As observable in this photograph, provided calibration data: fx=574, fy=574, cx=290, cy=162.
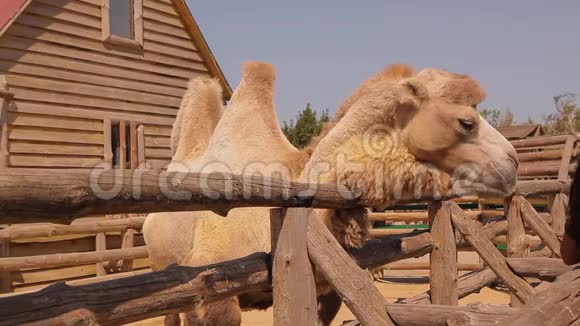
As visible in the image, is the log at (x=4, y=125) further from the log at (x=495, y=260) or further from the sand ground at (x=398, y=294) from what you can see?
the log at (x=495, y=260)

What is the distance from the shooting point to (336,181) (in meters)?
3.04

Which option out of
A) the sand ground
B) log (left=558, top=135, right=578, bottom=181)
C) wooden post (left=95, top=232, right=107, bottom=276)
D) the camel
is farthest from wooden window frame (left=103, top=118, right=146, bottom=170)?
log (left=558, top=135, right=578, bottom=181)

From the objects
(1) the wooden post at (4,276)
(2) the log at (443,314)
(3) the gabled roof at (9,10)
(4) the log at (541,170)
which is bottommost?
(1) the wooden post at (4,276)

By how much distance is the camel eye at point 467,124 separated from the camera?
3107mm

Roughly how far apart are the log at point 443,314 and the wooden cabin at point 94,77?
711cm

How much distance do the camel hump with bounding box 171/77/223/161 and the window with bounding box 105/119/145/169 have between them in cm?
470

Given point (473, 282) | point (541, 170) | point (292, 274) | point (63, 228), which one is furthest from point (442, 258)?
point (541, 170)

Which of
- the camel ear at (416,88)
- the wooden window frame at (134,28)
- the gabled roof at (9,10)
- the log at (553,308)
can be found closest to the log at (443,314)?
the log at (553,308)

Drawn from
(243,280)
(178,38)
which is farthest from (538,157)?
(243,280)

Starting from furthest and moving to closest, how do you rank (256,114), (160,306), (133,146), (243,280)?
(133,146) < (256,114) < (243,280) < (160,306)

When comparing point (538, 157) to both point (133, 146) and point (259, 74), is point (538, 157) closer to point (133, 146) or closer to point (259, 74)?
point (133, 146)

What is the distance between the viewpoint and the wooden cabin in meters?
8.45

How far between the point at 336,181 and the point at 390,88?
64 cm

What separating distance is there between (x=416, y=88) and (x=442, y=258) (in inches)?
49.4
